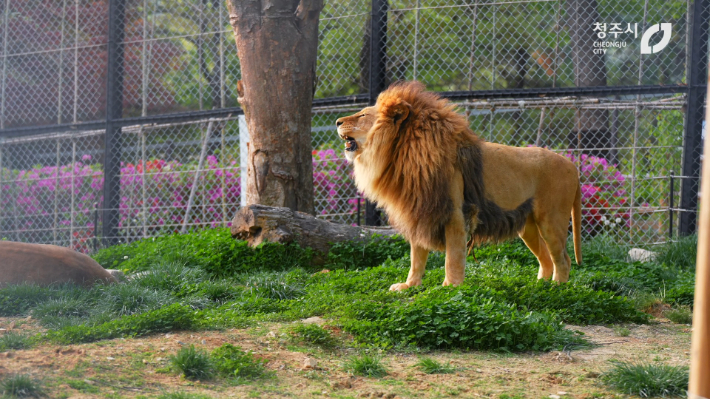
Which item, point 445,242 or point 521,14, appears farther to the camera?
point 521,14

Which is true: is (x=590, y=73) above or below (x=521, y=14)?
below

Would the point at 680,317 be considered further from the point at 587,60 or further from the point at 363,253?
the point at 587,60

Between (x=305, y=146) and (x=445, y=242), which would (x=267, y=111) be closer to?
(x=305, y=146)

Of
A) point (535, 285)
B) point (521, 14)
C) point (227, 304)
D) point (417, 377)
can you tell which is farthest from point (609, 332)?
point (521, 14)

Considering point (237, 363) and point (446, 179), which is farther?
point (446, 179)

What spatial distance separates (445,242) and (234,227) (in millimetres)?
2738

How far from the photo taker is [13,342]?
12.5ft

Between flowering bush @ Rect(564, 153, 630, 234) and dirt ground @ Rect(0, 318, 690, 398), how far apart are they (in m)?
4.66

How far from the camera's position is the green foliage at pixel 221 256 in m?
6.72

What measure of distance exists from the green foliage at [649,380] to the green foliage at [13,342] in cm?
313

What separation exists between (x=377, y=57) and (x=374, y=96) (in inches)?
21.1

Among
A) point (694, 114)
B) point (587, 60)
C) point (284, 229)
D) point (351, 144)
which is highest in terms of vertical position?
point (587, 60)

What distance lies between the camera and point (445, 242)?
5.39 m

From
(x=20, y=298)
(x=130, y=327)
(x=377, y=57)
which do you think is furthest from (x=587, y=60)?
(x=20, y=298)
